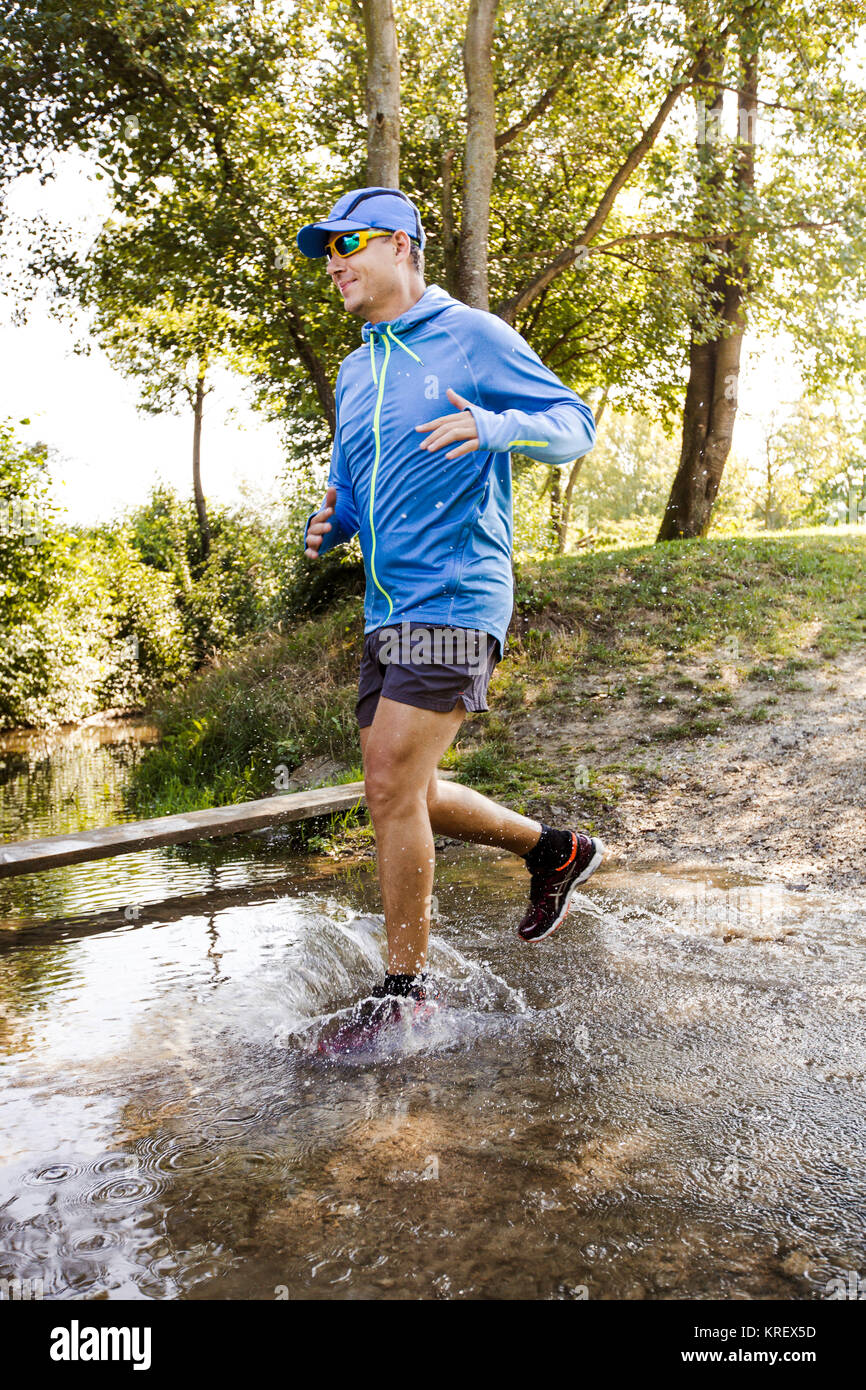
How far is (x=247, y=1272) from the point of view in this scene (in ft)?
5.66

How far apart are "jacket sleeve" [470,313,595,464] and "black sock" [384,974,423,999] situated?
150 centimetres

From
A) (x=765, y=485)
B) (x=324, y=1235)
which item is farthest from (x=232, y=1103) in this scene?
(x=765, y=485)

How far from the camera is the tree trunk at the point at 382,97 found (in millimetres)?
9125

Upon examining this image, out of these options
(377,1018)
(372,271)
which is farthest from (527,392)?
(377,1018)

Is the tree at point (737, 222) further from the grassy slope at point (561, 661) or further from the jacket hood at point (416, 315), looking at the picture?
the jacket hood at point (416, 315)

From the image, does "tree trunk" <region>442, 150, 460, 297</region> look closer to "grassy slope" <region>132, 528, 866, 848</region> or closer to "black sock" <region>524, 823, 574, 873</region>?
"grassy slope" <region>132, 528, 866, 848</region>

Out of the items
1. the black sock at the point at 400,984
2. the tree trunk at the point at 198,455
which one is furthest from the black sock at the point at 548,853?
the tree trunk at the point at 198,455

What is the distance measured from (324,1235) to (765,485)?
5114 centimetres

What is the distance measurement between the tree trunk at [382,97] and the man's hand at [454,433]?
295 inches

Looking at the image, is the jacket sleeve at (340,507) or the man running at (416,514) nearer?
the man running at (416,514)

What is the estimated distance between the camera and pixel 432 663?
2.86 meters

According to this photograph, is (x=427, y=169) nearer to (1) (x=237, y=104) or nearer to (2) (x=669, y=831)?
(1) (x=237, y=104)

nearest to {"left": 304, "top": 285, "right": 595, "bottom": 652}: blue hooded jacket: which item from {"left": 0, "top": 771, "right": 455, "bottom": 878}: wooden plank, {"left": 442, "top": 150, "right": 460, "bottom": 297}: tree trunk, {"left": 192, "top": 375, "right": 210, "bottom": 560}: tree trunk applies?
{"left": 0, "top": 771, "right": 455, "bottom": 878}: wooden plank

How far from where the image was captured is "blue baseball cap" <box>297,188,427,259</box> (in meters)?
3.06
